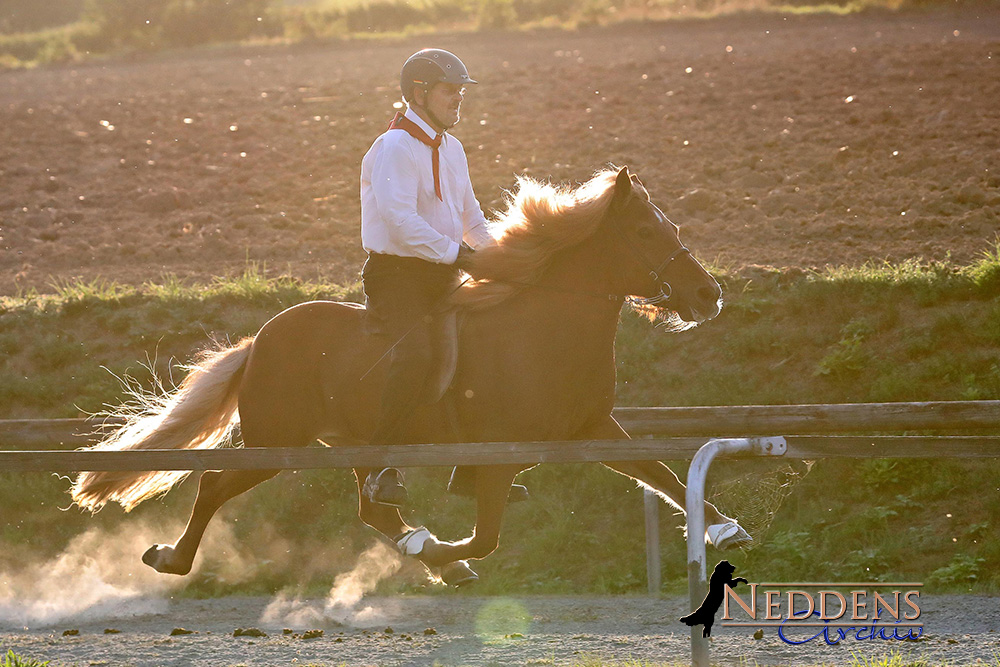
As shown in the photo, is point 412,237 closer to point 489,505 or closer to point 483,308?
point 483,308

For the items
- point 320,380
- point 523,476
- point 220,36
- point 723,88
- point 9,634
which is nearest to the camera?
point 320,380

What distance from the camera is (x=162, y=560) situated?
5.96m

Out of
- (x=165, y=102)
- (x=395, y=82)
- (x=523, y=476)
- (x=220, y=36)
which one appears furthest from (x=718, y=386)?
(x=220, y=36)

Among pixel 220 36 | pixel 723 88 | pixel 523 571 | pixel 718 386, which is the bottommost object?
pixel 523 571

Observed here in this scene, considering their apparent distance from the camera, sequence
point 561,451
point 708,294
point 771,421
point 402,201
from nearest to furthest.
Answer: point 561,451, point 708,294, point 402,201, point 771,421

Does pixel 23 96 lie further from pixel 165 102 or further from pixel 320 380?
pixel 320 380

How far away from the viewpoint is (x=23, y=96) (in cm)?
2256

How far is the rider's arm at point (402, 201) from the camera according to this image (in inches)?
215

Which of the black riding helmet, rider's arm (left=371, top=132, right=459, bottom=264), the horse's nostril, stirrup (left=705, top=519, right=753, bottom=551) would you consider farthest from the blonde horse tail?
stirrup (left=705, top=519, right=753, bottom=551)

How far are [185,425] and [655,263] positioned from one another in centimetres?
274

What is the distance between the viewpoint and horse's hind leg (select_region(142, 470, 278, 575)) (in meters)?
5.96

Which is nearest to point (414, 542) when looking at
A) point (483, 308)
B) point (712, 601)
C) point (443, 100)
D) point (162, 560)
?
point (483, 308)

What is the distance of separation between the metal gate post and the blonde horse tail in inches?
117

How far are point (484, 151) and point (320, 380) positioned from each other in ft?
33.2
